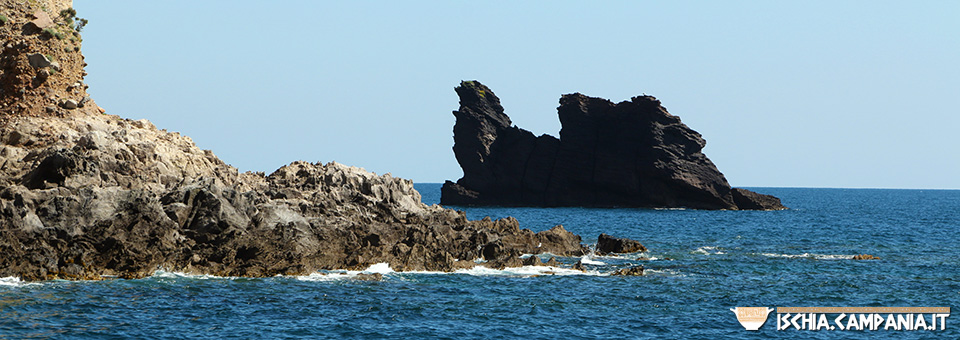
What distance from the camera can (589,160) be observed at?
12900cm

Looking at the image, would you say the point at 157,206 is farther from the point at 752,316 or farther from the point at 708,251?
the point at 708,251

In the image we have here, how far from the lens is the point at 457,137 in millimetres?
134500

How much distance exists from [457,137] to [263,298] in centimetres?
10194

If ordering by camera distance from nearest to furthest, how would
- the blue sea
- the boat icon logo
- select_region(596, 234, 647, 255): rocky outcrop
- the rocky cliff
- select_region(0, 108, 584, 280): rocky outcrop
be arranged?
the blue sea, the boat icon logo, select_region(0, 108, 584, 280): rocky outcrop, the rocky cliff, select_region(596, 234, 647, 255): rocky outcrop

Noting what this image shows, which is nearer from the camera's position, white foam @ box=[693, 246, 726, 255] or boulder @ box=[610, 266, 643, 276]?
boulder @ box=[610, 266, 643, 276]

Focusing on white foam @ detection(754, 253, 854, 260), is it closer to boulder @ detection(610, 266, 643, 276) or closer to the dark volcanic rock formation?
boulder @ detection(610, 266, 643, 276)

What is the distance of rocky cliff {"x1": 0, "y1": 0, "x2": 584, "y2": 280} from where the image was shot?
3784 centimetres

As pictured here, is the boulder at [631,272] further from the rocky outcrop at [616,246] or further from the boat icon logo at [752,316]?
the rocky outcrop at [616,246]

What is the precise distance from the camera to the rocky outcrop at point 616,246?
55.1 meters

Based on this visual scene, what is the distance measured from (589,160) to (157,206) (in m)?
93.1

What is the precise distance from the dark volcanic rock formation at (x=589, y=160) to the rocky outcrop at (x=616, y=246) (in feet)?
221

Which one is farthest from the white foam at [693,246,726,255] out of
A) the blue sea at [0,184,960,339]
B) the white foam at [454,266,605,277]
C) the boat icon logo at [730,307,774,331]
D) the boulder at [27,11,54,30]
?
the boulder at [27,11,54,30]

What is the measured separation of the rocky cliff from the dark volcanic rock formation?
2665 inches

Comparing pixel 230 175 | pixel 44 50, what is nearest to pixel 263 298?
pixel 230 175
